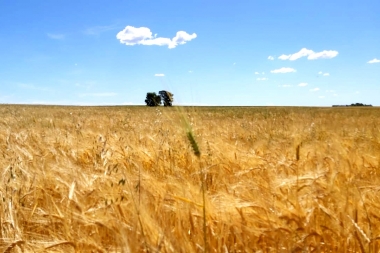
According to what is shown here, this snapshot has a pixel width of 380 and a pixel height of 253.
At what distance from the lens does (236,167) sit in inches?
99.9

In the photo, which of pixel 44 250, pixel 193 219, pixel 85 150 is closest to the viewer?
pixel 44 250

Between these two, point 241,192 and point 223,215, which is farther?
point 241,192

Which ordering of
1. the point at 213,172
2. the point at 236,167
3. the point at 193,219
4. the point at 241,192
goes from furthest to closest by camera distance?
1. the point at 236,167
2. the point at 213,172
3. the point at 241,192
4. the point at 193,219

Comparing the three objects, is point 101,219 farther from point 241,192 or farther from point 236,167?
point 236,167

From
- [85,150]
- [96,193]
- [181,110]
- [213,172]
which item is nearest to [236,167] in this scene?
[213,172]

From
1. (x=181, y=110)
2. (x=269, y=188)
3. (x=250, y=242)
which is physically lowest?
(x=250, y=242)

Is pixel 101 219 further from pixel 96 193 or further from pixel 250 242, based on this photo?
pixel 250 242

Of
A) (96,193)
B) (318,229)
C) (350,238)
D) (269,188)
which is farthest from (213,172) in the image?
(350,238)

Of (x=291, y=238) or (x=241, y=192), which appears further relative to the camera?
(x=241, y=192)

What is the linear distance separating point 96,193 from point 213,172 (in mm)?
958

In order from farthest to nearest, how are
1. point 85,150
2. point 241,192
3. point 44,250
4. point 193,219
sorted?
point 85,150 < point 241,192 < point 193,219 < point 44,250

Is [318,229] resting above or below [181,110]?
below

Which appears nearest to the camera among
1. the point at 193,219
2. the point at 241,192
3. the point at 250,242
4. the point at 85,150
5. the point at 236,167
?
the point at 250,242

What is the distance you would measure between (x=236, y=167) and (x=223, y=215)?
1.26 m
